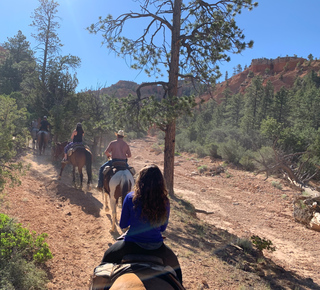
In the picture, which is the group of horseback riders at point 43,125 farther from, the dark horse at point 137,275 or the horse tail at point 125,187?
the dark horse at point 137,275

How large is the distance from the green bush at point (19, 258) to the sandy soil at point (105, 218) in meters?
0.37

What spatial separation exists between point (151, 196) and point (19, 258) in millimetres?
2511

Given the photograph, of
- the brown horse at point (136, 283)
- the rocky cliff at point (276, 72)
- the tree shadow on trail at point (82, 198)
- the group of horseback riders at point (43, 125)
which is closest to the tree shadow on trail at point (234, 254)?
the tree shadow on trail at point (82, 198)

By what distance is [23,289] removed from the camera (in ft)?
10.7

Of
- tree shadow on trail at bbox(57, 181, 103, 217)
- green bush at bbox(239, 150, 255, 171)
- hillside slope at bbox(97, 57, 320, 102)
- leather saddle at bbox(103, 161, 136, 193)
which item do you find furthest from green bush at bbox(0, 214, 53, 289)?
hillside slope at bbox(97, 57, 320, 102)

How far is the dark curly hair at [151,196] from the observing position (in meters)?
2.55

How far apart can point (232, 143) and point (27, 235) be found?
69.2 feet

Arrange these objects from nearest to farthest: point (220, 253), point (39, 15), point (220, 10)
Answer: point (220, 253), point (220, 10), point (39, 15)

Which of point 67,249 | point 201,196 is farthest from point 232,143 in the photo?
point 67,249

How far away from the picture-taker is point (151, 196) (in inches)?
100

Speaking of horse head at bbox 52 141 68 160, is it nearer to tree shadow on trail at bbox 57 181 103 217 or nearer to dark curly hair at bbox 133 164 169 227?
tree shadow on trail at bbox 57 181 103 217

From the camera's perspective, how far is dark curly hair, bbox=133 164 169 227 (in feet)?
8.35

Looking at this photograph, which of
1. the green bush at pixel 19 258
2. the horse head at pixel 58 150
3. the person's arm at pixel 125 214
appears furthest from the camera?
the horse head at pixel 58 150

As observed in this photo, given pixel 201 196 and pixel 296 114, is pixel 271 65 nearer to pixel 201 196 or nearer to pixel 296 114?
pixel 296 114
